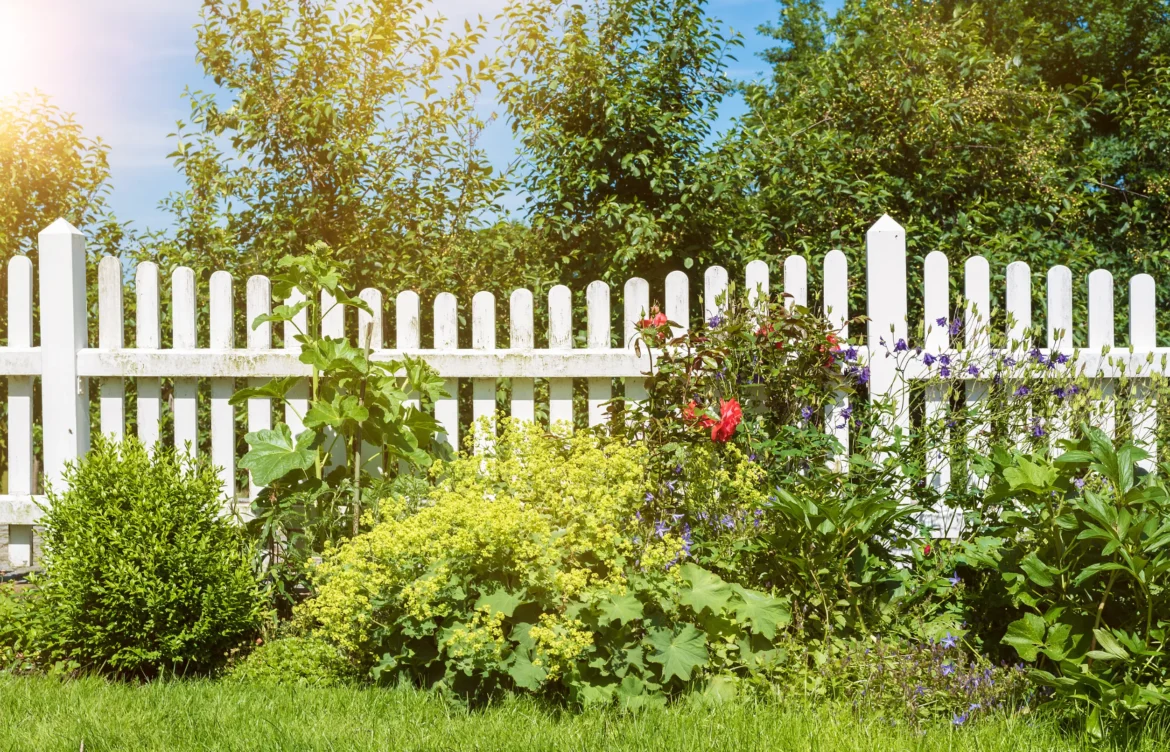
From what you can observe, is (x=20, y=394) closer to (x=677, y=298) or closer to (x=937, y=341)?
(x=677, y=298)

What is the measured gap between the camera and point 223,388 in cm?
448

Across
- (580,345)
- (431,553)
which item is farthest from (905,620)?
(580,345)

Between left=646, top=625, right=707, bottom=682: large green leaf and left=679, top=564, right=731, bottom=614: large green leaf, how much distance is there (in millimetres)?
78

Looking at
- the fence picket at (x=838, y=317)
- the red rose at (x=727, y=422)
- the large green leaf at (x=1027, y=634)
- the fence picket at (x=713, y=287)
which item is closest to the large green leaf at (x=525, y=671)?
the red rose at (x=727, y=422)

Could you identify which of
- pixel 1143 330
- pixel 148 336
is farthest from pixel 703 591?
pixel 148 336

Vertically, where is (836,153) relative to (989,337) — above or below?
above

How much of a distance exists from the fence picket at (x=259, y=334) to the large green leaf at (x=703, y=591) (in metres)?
2.26

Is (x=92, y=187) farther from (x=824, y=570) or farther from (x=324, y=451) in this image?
(x=824, y=570)

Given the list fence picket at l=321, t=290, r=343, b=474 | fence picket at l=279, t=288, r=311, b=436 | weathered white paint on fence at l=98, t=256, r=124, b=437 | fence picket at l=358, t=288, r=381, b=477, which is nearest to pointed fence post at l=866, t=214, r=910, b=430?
fence picket at l=358, t=288, r=381, b=477

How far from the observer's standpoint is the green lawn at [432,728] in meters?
2.60

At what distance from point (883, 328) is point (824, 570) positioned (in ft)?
4.71

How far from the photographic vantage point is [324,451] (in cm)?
422

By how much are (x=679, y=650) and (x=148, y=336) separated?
9.95 feet

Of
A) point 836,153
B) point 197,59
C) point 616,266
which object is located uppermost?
point 197,59
